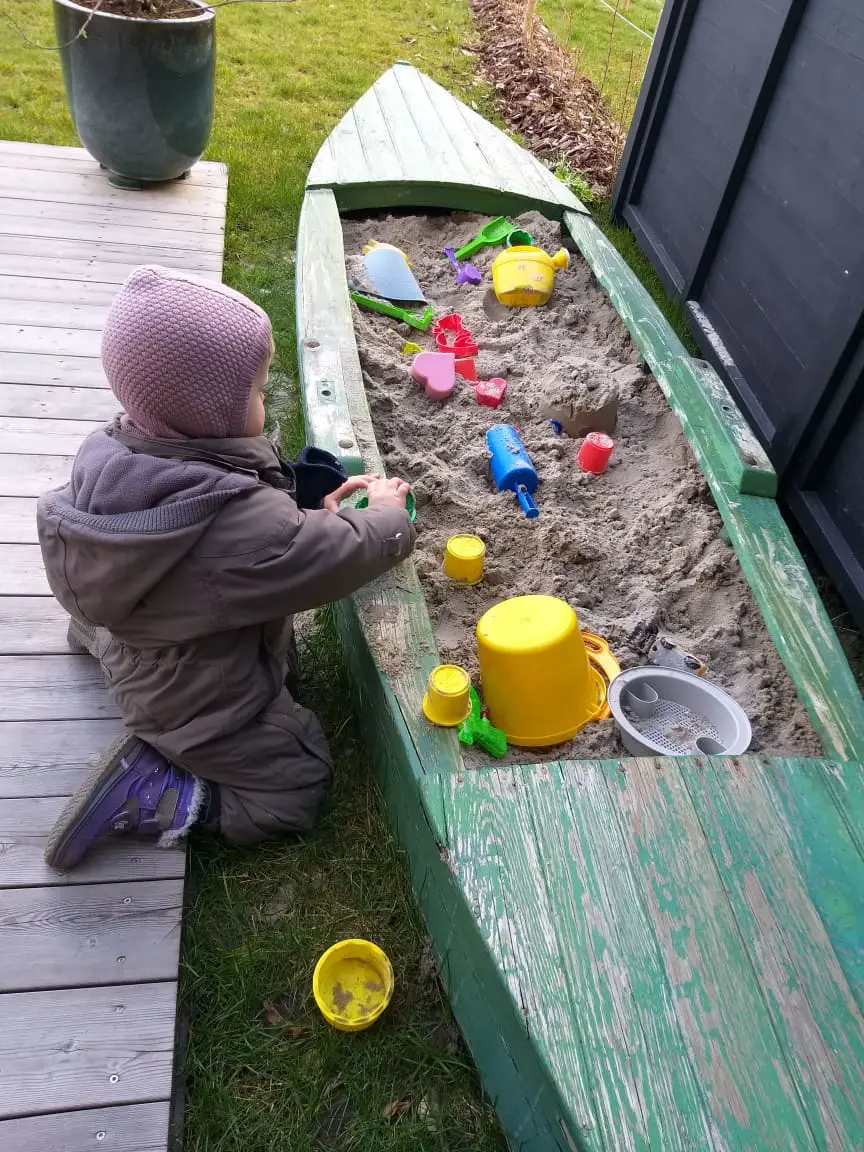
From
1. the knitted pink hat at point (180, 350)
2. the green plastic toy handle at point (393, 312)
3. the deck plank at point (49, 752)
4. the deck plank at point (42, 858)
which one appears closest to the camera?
the knitted pink hat at point (180, 350)

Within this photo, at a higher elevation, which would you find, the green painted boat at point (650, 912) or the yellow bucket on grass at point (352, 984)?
the green painted boat at point (650, 912)

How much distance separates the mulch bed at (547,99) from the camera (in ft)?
18.2

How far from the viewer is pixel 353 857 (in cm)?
191

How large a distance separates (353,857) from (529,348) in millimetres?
1904

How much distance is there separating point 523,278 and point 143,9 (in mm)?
2207

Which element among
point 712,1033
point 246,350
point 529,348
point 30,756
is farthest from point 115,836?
point 529,348

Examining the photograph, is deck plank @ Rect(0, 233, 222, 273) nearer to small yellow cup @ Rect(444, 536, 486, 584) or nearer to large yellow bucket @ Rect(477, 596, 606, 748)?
small yellow cup @ Rect(444, 536, 486, 584)

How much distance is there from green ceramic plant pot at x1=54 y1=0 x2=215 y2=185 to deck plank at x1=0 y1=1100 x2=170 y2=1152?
391 centimetres

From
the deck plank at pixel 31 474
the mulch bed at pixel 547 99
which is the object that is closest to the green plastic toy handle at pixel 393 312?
the deck plank at pixel 31 474

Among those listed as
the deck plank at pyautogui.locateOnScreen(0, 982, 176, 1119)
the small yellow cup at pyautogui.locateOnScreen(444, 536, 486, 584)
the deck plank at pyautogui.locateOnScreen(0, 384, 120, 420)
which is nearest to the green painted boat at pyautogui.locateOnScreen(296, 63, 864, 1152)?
the small yellow cup at pyautogui.locateOnScreen(444, 536, 486, 584)

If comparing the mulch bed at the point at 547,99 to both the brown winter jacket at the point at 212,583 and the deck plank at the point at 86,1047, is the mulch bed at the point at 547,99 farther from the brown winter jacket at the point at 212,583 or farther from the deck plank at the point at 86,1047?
the deck plank at the point at 86,1047

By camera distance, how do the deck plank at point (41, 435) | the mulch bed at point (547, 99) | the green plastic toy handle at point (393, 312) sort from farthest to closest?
1. the mulch bed at point (547, 99)
2. the green plastic toy handle at point (393, 312)
3. the deck plank at point (41, 435)

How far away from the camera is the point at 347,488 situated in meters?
2.01

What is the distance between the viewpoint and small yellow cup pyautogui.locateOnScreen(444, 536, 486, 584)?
2119 mm
